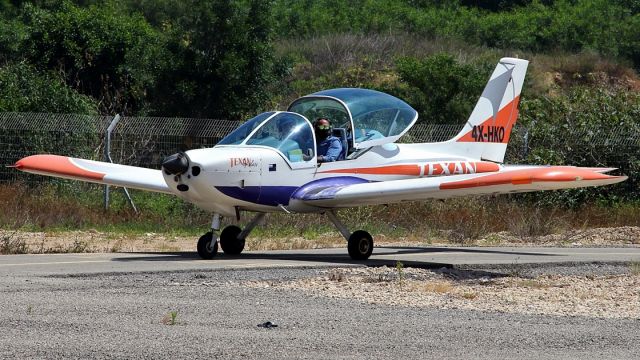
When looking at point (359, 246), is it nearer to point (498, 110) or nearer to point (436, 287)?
point (436, 287)

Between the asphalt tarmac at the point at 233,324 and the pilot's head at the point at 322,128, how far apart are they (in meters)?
3.06

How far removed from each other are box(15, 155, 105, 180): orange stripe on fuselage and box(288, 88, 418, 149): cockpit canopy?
3.26 meters

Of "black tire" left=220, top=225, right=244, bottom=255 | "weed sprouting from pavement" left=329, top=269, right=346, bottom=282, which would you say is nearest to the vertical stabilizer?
"black tire" left=220, top=225, right=244, bottom=255

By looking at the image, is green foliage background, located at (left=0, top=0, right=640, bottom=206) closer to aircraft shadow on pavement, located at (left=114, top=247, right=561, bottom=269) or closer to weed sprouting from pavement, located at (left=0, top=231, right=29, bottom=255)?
aircraft shadow on pavement, located at (left=114, top=247, right=561, bottom=269)

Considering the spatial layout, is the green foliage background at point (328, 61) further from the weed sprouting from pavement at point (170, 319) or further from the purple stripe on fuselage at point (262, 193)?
the weed sprouting from pavement at point (170, 319)

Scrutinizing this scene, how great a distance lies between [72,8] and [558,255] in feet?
76.2

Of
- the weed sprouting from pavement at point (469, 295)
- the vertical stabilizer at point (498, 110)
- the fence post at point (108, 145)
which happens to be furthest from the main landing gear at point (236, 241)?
the fence post at point (108, 145)

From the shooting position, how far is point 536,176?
15.6 m

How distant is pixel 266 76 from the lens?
107 ft

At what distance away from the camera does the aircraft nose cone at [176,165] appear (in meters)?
16.1

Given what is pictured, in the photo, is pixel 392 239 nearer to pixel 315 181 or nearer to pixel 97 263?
pixel 315 181

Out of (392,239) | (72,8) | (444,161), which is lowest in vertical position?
(392,239)

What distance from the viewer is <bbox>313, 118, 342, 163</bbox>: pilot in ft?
58.1

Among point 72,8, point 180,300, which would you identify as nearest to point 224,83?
point 72,8
